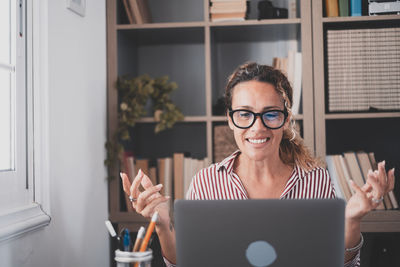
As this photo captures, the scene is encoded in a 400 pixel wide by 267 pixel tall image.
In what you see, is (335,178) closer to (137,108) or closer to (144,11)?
(137,108)

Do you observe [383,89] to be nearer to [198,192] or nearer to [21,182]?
[198,192]

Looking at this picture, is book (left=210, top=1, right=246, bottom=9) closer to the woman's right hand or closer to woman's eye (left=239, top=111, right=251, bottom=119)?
woman's eye (left=239, top=111, right=251, bottom=119)

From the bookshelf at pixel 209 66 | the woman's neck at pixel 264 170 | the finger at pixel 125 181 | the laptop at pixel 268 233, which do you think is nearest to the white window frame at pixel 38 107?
the finger at pixel 125 181

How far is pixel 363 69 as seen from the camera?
82.4 inches

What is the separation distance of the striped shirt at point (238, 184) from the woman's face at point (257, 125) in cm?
11

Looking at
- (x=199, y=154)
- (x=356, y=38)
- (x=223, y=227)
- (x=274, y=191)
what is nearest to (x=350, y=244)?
(x=274, y=191)

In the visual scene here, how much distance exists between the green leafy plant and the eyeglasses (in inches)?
27.6

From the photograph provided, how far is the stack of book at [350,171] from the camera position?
2.10 metres

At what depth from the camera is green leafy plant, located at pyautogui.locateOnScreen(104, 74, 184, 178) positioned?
6.85 ft

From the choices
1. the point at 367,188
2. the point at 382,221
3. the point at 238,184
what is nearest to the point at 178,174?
the point at 238,184

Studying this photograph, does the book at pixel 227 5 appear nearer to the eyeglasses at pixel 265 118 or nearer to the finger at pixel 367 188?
the eyeglasses at pixel 265 118

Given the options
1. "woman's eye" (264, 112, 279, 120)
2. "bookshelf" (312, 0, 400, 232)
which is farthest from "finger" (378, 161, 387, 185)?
"bookshelf" (312, 0, 400, 232)

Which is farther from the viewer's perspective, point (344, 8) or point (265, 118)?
point (344, 8)

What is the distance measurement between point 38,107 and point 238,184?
768 mm
